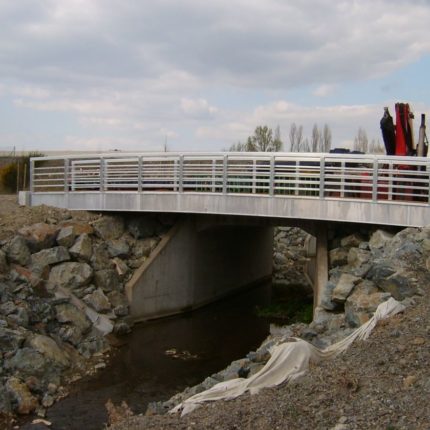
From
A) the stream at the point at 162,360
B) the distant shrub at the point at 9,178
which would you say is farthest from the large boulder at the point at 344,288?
the distant shrub at the point at 9,178

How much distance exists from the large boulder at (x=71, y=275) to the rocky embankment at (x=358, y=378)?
23.0 ft

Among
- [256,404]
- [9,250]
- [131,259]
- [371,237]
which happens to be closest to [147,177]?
[131,259]

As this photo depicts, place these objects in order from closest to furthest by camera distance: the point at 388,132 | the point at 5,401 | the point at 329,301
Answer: the point at 5,401
the point at 329,301
the point at 388,132

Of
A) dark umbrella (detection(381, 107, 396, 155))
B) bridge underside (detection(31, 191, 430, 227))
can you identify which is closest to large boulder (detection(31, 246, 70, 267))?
bridge underside (detection(31, 191, 430, 227))

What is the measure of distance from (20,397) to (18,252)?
17.6ft

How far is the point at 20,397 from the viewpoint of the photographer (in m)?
11.5

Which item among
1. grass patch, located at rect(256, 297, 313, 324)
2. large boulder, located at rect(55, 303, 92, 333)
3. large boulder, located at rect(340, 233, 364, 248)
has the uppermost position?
large boulder, located at rect(340, 233, 364, 248)

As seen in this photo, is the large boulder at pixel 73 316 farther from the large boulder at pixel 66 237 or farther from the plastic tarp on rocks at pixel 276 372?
the plastic tarp on rocks at pixel 276 372

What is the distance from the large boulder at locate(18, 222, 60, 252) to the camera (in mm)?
16672

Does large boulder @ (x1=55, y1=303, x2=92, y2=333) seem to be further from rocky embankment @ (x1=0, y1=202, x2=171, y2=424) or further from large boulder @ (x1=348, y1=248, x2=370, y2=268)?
large boulder @ (x1=348, y1=248, x2=370, y2=268)

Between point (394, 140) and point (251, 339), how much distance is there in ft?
23.4

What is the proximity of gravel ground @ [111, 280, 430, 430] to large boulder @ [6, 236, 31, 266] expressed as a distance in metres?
9.33

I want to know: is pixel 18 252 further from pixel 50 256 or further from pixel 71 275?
pixel 71 275

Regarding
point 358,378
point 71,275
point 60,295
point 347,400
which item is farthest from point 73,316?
point 347,400
